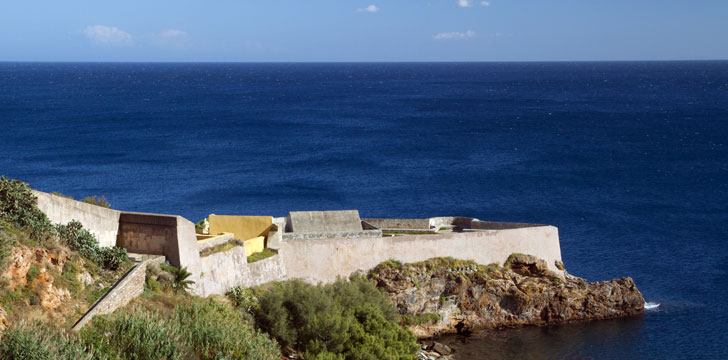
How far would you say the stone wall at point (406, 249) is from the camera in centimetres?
4144

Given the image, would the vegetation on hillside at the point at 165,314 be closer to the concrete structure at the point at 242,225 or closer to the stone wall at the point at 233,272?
the stone wall at the point at 233,272

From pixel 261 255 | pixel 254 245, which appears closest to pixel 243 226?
pixel 254 245

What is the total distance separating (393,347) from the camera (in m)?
34.2

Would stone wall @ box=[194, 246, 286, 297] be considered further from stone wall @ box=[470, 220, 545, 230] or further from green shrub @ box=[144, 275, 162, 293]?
stone wall @ box=[470, 220, 545, 230]

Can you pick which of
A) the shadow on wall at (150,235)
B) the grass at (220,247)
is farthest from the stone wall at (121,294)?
the grass at (220,247)

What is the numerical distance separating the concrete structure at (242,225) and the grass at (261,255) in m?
0.93

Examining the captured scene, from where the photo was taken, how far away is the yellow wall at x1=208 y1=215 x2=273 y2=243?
40.9 m

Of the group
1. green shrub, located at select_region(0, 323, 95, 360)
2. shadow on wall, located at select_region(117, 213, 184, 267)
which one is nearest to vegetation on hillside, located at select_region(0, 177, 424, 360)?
green shrub, located at select_region(0, 323, 95, 360)

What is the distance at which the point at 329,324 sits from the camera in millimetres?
34031

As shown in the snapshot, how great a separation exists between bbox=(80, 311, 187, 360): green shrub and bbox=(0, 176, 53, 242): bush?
7.42 meters

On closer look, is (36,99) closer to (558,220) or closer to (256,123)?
(256,123)

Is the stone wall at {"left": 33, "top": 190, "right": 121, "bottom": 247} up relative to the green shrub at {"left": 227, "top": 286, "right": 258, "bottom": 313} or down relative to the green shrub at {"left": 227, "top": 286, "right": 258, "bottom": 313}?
up

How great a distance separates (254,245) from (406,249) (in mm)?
8984

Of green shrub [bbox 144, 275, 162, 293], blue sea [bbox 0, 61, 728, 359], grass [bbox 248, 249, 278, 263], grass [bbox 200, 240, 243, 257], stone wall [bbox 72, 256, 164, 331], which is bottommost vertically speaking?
blue sea [bbox 0, 61, 728, 359]
